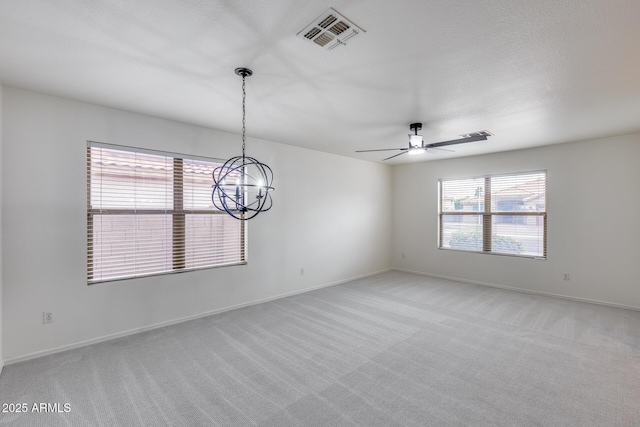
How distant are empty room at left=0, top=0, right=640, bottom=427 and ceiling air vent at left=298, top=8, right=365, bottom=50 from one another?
0.6 inches

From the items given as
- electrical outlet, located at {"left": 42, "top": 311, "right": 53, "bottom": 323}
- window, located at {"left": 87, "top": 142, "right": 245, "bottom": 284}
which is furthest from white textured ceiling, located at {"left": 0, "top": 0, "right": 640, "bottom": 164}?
electrical outlet, located at {"left": 42, "top": 311, "right": 53, "bottom": 323}

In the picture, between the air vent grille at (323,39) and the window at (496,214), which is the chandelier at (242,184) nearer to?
the air vent grille at (323,39)

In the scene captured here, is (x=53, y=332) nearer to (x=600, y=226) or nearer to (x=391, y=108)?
(x=391, y=108)

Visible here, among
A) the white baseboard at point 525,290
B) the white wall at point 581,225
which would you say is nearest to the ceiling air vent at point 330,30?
the white wall at point 581,225

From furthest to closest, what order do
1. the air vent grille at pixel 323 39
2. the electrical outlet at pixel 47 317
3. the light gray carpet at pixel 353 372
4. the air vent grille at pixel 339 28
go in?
the electrical outlet at pixel 47 317, the light gray carpet at pixel 353 372, the air vent grille at pixel 323 39, the air vent grille at pixel 339 28

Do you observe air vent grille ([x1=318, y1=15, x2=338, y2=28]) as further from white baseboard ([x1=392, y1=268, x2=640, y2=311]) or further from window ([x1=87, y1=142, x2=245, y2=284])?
white baseboard ([x1=392, y1=268, x2=640, y2=311])

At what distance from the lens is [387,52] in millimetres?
2197

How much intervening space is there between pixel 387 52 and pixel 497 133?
3.05 meters

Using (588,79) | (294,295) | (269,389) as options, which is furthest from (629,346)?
(294,295)

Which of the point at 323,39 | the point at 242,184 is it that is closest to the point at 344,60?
the point at 323,39

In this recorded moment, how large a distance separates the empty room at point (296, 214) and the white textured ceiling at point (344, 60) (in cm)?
2

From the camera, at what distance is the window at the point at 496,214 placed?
5.30 m

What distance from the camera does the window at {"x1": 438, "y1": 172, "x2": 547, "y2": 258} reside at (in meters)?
5.30

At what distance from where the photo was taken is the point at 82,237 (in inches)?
129
